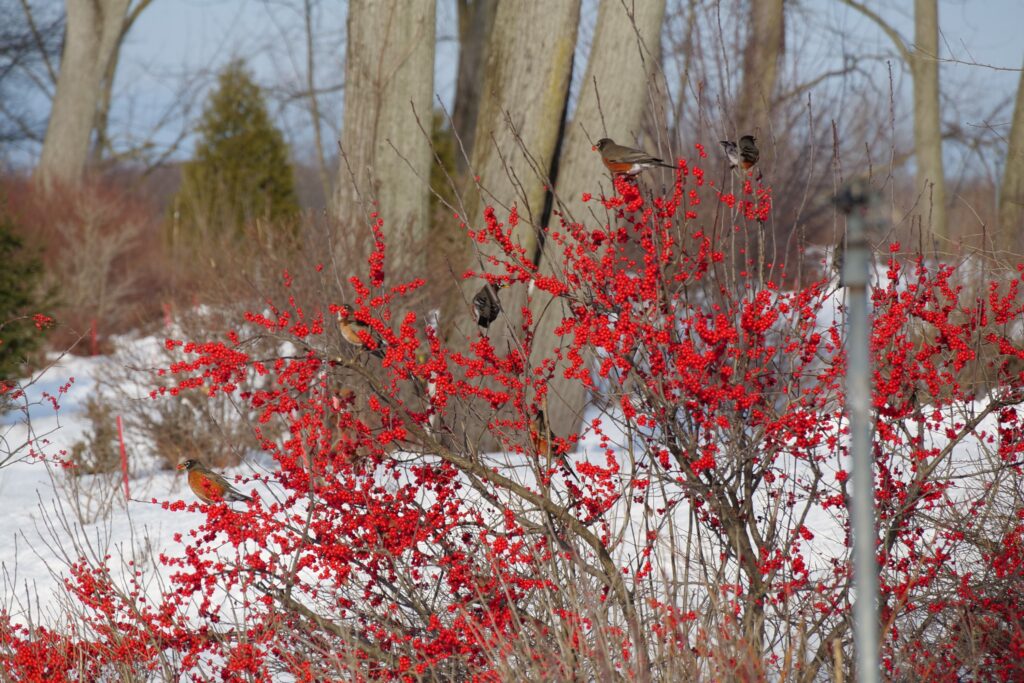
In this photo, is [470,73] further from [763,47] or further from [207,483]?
[207,483]

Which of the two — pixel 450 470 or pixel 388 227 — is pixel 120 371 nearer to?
pixel 388 227

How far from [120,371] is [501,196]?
3.68 metres

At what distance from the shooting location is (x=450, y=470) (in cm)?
327

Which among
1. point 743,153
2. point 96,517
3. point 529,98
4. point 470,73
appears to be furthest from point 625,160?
point 470,73

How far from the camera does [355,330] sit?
3414 millimetres

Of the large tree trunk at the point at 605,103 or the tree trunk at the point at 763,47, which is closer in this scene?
the large tree trunk at the point at 605,103

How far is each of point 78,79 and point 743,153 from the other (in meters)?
16.6

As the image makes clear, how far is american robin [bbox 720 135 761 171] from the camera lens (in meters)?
3.33

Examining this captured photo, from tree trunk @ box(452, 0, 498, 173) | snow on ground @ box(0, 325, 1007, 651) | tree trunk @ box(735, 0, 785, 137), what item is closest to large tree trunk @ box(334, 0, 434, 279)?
snow on ground @ box(0, 325, 1007, 651)

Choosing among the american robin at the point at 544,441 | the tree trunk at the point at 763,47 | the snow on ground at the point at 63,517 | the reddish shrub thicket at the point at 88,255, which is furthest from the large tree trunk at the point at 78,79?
the american robin at the point at 544,441

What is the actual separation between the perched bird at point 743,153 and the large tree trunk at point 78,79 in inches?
623

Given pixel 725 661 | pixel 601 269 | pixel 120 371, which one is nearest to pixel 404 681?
pixel 725 661

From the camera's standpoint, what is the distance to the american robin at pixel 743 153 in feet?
10.9

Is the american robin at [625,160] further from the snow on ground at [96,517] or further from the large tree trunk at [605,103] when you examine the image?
the large tree trunk at [605,103]
